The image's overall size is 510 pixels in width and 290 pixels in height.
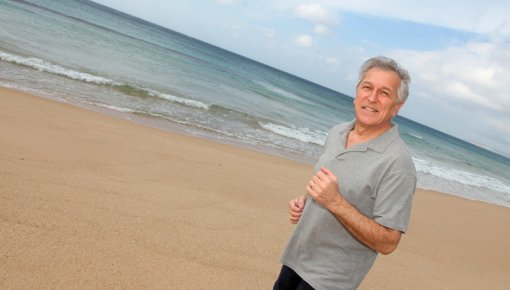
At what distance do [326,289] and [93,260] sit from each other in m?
2.13

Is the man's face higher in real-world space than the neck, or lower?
higher

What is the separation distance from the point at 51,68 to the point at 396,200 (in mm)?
14230

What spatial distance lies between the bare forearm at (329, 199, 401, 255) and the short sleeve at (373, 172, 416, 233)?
0.04m

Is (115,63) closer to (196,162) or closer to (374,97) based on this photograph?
(196,162)

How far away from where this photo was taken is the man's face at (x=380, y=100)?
1.94 metres

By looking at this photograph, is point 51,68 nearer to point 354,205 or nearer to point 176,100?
point 176,100

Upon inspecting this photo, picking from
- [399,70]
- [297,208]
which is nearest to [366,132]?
[399,70]

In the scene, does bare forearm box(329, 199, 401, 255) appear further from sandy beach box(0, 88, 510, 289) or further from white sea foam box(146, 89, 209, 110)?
white sea foam box(146, 89, 209, 110)

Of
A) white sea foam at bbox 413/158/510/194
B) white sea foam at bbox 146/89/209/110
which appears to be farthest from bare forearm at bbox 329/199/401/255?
white sea foam at bbox 413/158/510/194

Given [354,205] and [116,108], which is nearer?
[354,205]

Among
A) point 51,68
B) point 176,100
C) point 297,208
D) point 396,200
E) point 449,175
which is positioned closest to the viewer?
point 396,200

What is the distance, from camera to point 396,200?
66.9 inches

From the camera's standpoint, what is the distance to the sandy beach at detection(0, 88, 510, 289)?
128 inches

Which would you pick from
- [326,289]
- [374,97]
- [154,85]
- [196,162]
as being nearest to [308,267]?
[326,289]
